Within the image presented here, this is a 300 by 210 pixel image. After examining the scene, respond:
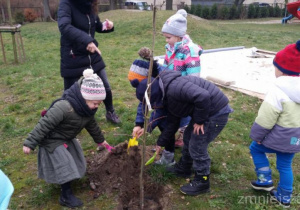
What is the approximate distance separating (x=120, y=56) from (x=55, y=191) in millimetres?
6670

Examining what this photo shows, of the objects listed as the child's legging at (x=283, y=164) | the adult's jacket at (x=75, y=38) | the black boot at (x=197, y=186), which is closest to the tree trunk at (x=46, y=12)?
the adult's jacket at (x=75, y=38)

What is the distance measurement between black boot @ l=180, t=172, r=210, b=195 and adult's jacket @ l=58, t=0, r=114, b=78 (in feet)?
6.22

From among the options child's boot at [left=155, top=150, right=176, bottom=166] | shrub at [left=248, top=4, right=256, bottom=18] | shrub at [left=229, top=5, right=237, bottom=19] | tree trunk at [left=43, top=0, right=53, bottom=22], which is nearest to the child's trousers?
child's boot at [left=155, top=150, right=176, bottom=166]

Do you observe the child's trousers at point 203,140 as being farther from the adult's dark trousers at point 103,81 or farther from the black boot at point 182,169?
the adult's dark trousers at point 103,81

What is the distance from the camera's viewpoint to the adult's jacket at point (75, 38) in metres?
3.42

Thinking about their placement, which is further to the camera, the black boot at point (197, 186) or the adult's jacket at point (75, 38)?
the adult's jacket at point (75, 38)

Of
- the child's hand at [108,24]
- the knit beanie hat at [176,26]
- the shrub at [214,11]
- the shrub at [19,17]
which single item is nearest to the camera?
the knit beanie hat at [176,26]

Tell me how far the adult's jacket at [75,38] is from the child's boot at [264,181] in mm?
2285

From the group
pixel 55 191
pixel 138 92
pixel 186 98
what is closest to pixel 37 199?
pixel 55 191

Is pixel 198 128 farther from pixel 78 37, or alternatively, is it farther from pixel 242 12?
pixel 242 12

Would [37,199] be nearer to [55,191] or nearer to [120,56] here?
[55,191]

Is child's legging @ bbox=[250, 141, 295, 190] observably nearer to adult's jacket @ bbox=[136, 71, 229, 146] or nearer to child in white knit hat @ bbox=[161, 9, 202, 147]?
adult's jacket @ bbox=[136, 71, 229, 146]

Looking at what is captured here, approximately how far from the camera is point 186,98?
2.49 meters

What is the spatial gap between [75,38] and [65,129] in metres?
1.16
